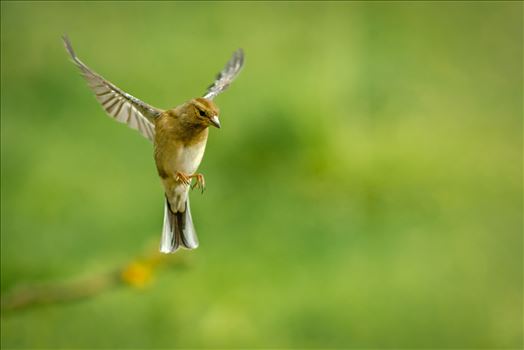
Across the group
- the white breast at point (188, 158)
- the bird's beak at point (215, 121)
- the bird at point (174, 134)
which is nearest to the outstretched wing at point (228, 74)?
the bird at point (174, 134)

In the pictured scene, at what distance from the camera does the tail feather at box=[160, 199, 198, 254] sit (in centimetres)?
98

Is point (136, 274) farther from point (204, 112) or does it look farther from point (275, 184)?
point (275, 184)

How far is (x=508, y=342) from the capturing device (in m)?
3.91

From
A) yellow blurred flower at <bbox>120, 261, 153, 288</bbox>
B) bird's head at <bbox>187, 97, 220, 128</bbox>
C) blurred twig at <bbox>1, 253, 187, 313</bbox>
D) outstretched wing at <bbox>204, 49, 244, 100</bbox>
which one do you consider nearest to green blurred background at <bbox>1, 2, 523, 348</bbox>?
blurred twig at <bbox>1, 253, 187, 313</bbox>

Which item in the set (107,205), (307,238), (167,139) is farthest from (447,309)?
(167,139)

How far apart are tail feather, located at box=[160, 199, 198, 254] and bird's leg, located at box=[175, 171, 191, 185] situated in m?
0.05

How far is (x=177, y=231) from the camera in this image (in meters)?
1.04

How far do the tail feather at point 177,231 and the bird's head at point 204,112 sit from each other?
16 cm

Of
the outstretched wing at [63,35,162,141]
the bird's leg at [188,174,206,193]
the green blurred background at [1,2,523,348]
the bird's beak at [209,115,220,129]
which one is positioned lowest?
the bird's leg at [188,174,206,193]

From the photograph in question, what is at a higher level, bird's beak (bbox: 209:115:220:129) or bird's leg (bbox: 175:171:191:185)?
bird's leg (bbox: 175:171:191:185)

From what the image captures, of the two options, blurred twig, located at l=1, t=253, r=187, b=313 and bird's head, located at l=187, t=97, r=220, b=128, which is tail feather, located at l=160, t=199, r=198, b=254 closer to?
bird's head, located at l=187, t=97, r=220, b=128

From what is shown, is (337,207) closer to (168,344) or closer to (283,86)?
(283,86)

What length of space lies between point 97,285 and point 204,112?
2.76 ft

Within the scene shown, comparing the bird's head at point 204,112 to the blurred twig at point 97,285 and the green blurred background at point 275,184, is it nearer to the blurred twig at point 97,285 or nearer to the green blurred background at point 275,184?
the blurred twig at point 97,285
